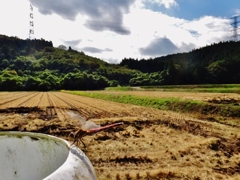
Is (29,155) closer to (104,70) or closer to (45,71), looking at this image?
(45,71)

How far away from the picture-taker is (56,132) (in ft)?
44.7

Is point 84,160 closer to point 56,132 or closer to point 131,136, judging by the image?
point 131,136

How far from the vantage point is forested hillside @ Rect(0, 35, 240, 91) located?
71.9 metres

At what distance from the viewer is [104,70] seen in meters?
131

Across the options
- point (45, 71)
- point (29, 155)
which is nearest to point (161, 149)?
point (29, 155)

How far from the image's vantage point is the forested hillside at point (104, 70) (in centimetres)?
7194

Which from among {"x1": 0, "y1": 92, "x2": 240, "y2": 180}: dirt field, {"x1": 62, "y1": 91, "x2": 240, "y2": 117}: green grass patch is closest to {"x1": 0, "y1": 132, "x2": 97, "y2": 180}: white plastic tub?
{"x1": 0, "y1": 92, "x2": 240, "y2": 180}: dirt field

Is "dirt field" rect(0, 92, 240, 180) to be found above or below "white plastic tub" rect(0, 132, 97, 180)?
below

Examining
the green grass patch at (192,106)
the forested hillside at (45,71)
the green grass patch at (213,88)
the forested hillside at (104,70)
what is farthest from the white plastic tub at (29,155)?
the forested hillside at (45,71)

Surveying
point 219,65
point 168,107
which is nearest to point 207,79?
point 219,65

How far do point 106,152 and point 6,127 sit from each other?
7.52m

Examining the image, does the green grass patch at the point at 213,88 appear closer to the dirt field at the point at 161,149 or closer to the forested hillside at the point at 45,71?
the dirt field at the point at 161,149

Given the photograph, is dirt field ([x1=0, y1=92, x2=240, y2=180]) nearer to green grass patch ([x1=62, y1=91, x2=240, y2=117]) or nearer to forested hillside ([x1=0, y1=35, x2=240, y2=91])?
green grass patch ([x1=62, y1=91, x2=240, y2=117])

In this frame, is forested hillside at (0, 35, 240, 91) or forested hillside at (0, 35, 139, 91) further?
forested hillside at (0, 35, 139, 91)
